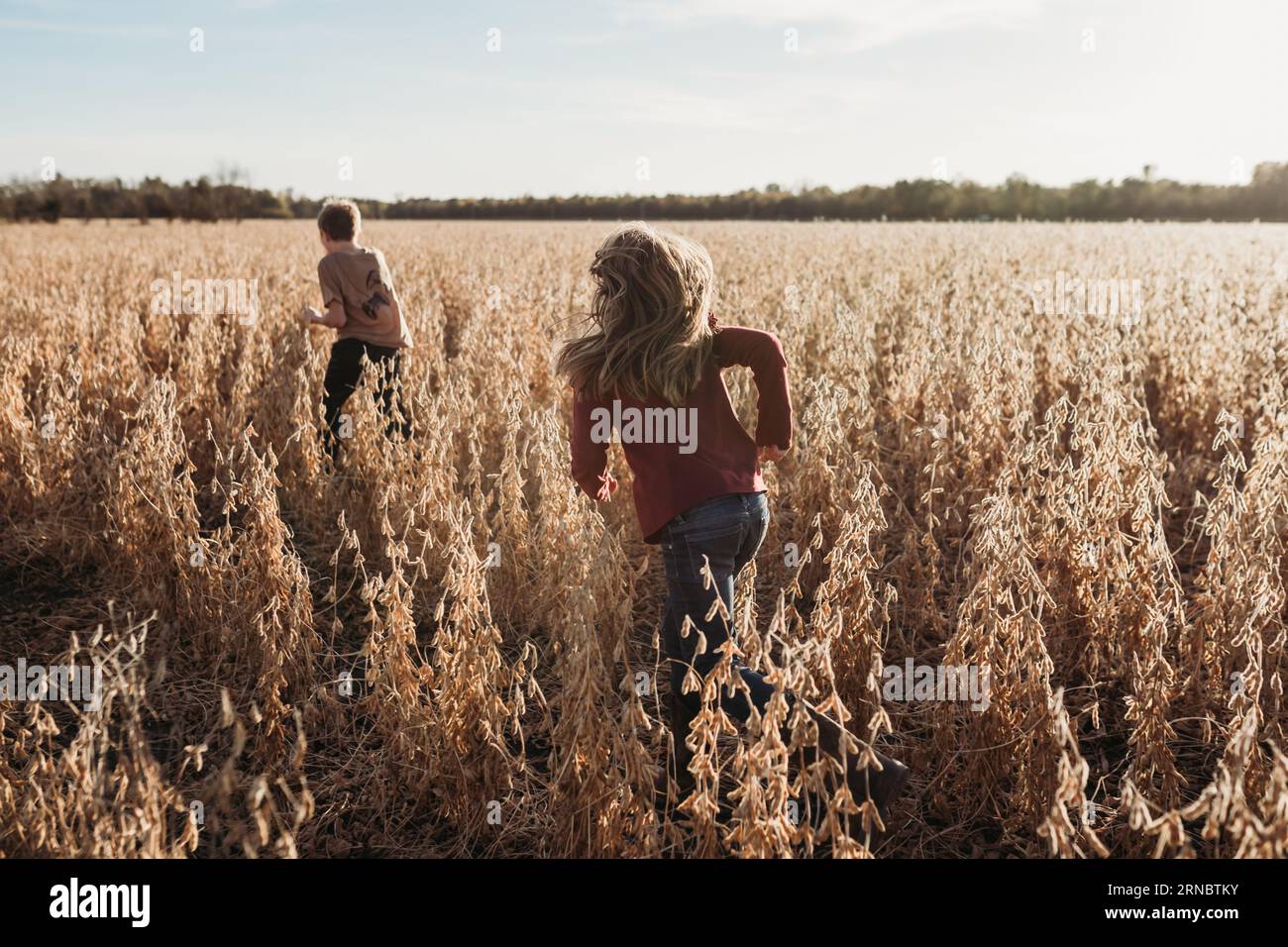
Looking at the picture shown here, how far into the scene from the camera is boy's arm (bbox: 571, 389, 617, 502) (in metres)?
2.46

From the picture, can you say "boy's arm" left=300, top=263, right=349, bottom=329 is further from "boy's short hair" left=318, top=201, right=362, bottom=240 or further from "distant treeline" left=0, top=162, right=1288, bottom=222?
"distant treeline" left=0, top=162, right=1288, bottom=222

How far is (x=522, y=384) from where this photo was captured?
536 cm

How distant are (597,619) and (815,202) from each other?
58.0 metres

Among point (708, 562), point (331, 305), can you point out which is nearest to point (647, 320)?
point (708, 562)

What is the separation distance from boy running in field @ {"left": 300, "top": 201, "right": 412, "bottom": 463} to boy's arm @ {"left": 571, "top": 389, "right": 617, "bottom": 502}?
2.65 m

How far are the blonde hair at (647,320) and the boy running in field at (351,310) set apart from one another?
2729 millimetres

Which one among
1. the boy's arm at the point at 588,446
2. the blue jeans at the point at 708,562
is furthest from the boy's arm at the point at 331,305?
the blue jeans at the point at 708,562

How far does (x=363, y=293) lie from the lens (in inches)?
198

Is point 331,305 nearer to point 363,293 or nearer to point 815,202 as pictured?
point 363,293

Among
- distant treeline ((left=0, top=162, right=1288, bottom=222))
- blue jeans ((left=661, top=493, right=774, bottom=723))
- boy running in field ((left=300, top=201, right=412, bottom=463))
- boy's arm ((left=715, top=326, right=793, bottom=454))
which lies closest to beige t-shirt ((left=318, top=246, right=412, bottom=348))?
boy running in field ((left=300, top=201, right=412, bottom=463))
